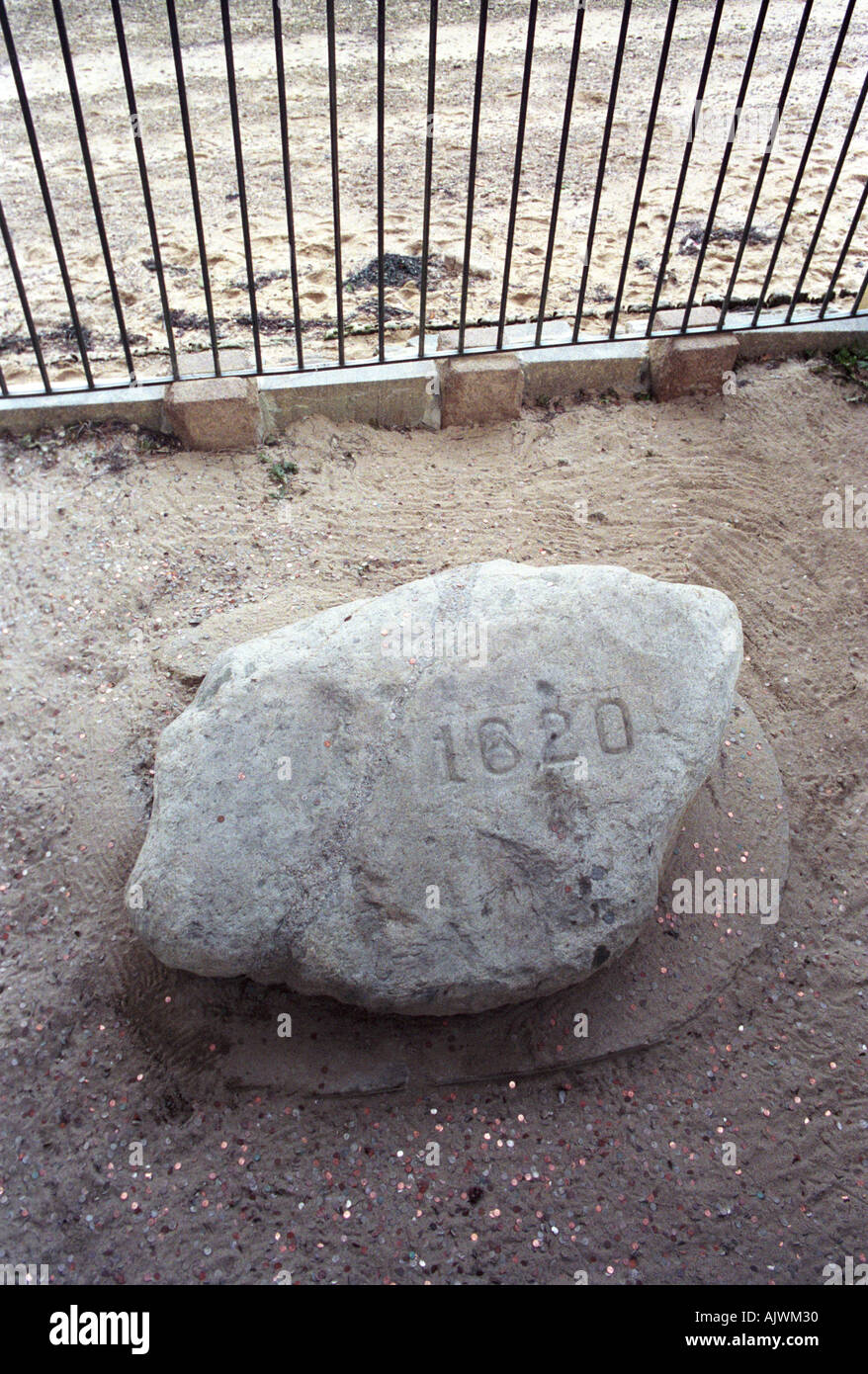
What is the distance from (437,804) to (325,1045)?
74cm

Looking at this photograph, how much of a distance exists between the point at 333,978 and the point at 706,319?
3.46 meters

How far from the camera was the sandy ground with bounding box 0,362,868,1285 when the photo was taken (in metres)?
2.37

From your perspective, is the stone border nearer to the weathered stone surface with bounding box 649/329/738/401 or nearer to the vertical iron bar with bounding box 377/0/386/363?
the weathered stone surface with bounding box 649/329/738/401

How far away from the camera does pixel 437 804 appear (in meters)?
2.46

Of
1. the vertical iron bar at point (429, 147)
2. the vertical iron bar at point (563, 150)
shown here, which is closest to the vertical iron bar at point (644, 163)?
the vertical iron bar at point (563, 150)

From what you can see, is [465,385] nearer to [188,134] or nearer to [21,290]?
[188,134]

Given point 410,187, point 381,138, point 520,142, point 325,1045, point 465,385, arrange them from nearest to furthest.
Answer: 1. point 325,1045
2. point 381,138
3. point 520,142
4. point 465,385
5. point 410,187

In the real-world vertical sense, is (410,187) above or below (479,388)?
below

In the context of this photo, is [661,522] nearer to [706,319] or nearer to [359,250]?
[706,319]

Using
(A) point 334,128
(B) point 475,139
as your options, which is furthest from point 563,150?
(A) point 334,128

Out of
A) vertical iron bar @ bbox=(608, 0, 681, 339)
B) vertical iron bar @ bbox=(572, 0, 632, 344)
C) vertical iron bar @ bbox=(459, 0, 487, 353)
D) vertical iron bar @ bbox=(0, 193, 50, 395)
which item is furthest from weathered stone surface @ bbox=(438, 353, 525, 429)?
vertical iron bar @ bbox=(0, 193, 50, 395)

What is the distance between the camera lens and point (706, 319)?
4477 mm

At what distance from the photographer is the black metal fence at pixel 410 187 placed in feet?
13.7

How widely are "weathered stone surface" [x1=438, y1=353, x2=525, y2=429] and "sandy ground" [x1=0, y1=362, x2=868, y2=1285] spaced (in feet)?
0.31
